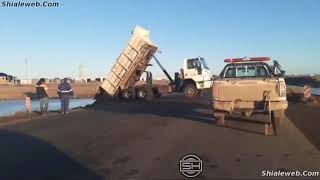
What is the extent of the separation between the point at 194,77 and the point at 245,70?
1832cm

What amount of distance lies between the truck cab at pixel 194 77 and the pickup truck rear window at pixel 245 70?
18067mm

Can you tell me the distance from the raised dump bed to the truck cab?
286 cm

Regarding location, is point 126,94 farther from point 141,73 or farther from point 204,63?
point 204,63

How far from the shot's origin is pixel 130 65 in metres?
34.3

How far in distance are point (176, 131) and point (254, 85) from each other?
8.81 feet

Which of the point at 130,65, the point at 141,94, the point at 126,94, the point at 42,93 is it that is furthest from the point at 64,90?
the point at 141,94

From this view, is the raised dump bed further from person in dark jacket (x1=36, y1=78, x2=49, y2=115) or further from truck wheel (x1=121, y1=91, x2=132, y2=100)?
person in dark jacket (x1=36, y1=78, x2=49, y2=115)

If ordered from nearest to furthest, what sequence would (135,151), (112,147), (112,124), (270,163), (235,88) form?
1. (270,163)
2. (135,151)
3. (112,147)
4. (235,88)
5. (112,124)

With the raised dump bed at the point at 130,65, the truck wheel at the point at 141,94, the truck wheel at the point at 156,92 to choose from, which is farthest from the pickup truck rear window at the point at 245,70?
the truck wheel at the point at 156,92

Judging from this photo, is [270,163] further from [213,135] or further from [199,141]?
[213,135]

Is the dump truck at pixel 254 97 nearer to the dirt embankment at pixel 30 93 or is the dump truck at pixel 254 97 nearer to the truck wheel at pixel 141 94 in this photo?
the truck wheel at pixel 141 94

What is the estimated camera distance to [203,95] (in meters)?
38.4

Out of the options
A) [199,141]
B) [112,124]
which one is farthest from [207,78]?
[199,141]

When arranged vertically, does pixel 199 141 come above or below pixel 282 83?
below
